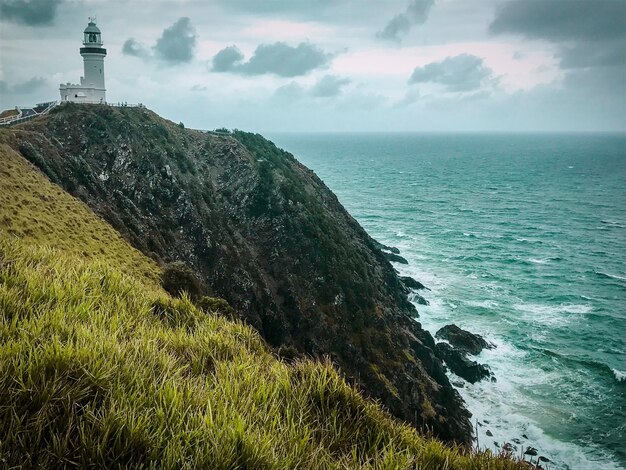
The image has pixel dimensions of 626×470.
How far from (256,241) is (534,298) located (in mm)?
43564

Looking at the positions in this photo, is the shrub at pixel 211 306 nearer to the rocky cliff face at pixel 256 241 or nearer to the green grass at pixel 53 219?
the green grass at pixel 53 219

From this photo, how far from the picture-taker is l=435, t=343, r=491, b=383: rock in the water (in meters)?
51.0

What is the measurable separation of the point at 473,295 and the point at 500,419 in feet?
93.7

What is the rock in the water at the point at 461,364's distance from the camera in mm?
51000

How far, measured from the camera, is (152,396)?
4457mm

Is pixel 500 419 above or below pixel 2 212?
below

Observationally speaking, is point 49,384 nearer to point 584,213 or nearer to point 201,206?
point 201,206

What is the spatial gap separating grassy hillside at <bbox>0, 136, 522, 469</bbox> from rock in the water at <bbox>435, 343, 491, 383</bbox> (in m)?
49.2

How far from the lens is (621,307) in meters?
63.7

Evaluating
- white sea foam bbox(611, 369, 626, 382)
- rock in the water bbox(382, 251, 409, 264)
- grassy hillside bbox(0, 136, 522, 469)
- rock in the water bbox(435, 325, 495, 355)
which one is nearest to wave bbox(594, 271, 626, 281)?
white sea foam bbox(611, 369, 626, 382)

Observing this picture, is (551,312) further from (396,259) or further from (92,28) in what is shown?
(92,28)

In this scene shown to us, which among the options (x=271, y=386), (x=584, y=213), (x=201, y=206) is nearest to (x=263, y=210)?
(x=201, y=206)

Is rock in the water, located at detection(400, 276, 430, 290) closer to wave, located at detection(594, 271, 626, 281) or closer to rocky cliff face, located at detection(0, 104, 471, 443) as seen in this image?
rocky cliff face, located at detection(0, 104, 471, 443)

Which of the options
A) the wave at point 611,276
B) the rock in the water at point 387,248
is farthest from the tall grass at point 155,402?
the wave at point 611,276
